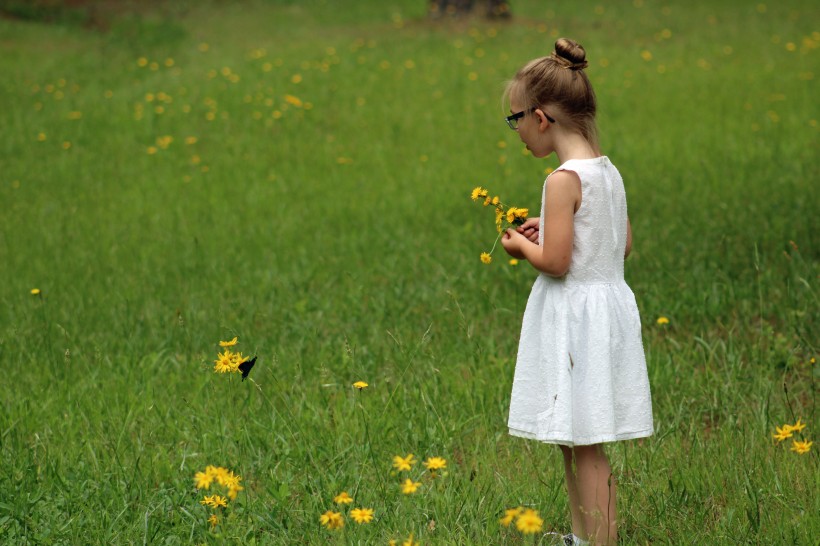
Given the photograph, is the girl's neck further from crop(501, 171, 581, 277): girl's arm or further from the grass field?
the grass field

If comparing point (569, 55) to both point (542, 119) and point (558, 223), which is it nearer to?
point (542, 119)

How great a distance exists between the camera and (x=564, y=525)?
2.77 m

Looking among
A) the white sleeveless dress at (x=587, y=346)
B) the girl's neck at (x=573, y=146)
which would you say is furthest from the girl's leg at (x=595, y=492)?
the girl's neck at (x=573, y=146)

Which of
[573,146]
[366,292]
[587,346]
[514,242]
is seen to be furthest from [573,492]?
[366,292]

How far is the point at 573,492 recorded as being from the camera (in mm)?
2625

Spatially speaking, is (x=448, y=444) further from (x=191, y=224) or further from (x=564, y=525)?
(x=191, y=224)

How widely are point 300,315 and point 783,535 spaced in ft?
8.87

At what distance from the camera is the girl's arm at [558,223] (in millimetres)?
2439

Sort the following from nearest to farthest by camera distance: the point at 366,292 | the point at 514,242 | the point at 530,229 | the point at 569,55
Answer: the point at 569,55 → the point at 514,242 → the point at 530,229 → the point at 366,292

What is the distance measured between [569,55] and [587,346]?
2.40ft

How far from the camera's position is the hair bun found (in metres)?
2.44

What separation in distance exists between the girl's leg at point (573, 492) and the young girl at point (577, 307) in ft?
0.04

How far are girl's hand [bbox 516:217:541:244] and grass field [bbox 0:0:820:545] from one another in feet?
1.88

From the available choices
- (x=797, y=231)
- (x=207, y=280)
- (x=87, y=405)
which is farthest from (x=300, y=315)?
(x=797, y=231)
